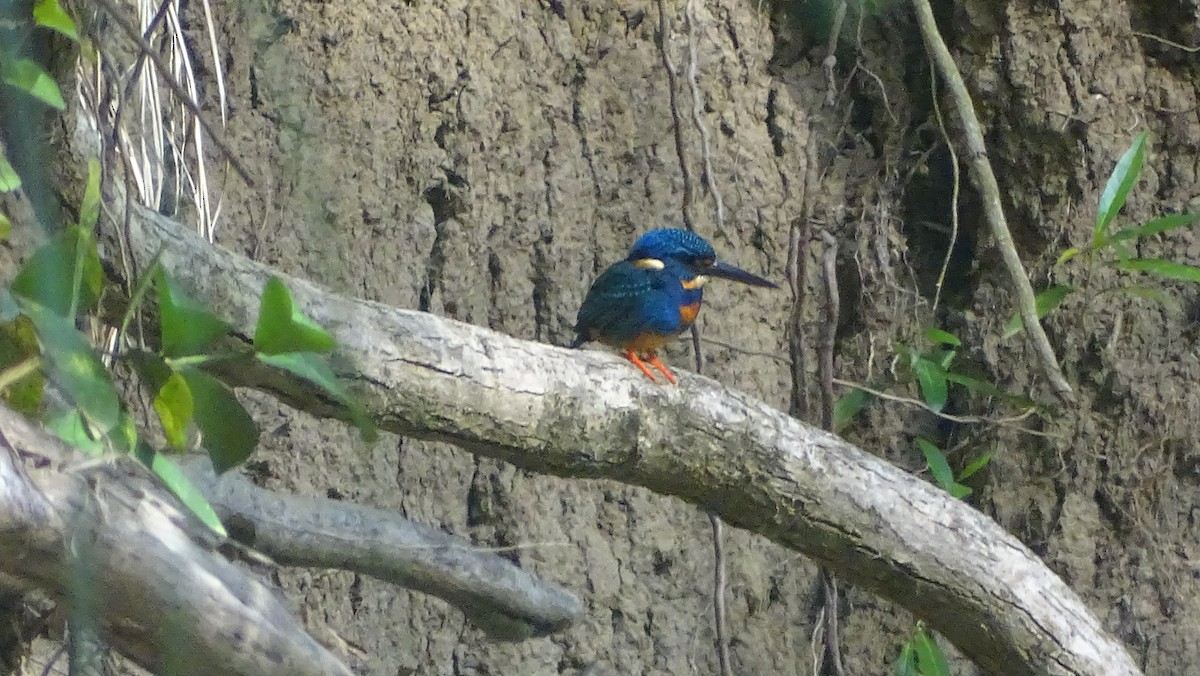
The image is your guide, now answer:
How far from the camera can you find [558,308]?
315 centimetres

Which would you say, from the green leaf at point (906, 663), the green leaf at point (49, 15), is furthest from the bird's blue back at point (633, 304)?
the green leaf at point (49, 15)

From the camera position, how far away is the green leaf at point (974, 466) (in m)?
3.28

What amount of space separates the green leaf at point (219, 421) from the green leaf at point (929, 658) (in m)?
2.24

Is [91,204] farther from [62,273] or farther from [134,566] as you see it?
[134,566]

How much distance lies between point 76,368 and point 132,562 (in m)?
0.19

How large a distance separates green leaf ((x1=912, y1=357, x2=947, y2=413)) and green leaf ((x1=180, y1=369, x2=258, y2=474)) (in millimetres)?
2301

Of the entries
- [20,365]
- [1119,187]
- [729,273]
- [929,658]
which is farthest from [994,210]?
[20,365]

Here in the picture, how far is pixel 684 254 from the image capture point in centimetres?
282

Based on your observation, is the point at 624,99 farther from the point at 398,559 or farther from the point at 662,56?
the point at 398,559

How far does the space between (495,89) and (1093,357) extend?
1789 mm

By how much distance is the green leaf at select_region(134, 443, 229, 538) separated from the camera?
3.62 feet

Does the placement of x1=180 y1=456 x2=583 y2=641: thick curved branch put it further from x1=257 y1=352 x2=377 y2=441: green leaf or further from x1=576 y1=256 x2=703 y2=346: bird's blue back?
x1=257 y1=352 x2=377 y2=441: green leaf

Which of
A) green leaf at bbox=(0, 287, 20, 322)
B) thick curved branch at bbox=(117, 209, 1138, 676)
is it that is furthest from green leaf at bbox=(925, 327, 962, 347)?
green leaf at bbox=(0, 287, 20, 322)

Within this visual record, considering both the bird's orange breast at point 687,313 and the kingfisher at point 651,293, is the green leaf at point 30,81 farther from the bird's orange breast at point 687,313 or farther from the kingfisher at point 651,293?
the bird's orange breast at point 687,313
